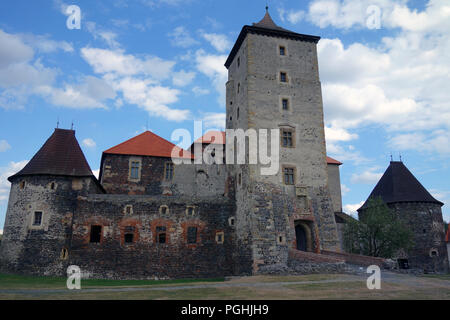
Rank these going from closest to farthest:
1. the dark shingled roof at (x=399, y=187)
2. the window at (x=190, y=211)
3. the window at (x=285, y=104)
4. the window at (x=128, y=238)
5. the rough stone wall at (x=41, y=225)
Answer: the rough stone wall at (x=41, y=225)
the window at (x=128, y=238)
the window at (x=190, y=211)
the window at (x=285, y=104)
the dark shingled roof at (x=399, y=187)

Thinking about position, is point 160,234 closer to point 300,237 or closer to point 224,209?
point 224,209

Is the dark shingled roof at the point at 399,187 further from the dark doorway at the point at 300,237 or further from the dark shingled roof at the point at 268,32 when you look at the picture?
the dark shingled roof at the point at 268,32

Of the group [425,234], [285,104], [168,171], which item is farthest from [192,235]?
[425,234]

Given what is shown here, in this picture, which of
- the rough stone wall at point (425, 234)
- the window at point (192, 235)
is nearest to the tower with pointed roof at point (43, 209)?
the window at point (192, 235)

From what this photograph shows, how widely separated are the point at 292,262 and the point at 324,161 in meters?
8.27

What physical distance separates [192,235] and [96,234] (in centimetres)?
646

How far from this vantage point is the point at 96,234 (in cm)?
2378

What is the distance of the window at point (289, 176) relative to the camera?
2463 centimetres

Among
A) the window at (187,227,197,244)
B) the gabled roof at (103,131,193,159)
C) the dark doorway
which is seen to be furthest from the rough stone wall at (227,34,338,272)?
the gabled roof at (103,131,193,159)

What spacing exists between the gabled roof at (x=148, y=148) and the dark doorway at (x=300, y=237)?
482 inches

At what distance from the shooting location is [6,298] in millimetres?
12359
